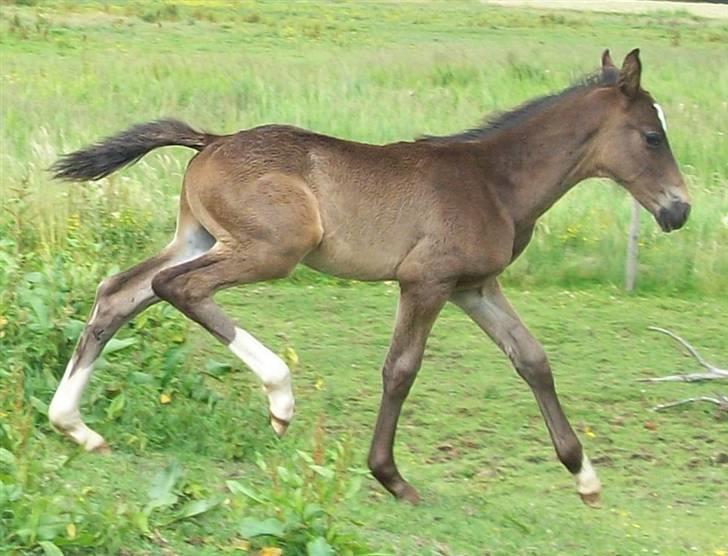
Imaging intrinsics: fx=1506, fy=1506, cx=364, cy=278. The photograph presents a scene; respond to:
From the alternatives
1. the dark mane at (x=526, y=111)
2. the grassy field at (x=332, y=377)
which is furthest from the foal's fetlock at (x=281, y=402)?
the dark mane at (x=526, y=111)

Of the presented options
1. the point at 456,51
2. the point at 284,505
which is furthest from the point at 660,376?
the point at 456,51

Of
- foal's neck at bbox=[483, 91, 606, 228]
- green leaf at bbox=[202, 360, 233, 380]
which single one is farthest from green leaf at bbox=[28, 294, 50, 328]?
foal's neck at bbox=[483, 91, 606, 228]

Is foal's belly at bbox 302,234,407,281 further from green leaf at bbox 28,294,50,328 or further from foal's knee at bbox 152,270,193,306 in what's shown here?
green leaf at bbox 28,294,50,328

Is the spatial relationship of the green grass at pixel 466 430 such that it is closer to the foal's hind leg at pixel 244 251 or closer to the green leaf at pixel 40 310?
the green leaf at pixel 40 310

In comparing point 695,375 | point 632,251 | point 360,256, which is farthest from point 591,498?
point 632,251

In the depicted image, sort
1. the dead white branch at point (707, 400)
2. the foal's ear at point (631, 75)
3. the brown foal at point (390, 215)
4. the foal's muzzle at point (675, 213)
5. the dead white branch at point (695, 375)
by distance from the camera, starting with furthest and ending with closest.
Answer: the dead white branch at point (695, 375), the dead white branch at point (707, 400), the foal's muzzle at point (675, 213), the foal's ear at point (631, 75), the brown foal at point (390, 215)

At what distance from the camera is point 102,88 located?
723 inches

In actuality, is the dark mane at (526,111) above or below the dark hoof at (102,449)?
above

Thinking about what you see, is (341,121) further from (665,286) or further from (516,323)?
(516,323)

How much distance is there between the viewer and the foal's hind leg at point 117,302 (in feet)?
22.1

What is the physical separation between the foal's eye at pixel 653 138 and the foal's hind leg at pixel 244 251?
1645 millimetres

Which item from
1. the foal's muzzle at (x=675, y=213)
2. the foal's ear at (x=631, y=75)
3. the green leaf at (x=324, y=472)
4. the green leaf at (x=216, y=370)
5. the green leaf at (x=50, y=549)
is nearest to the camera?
the green leaf at (x=50, y=549)

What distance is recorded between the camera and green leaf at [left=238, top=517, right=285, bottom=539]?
5.08m

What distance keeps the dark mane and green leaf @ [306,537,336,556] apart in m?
2.70
